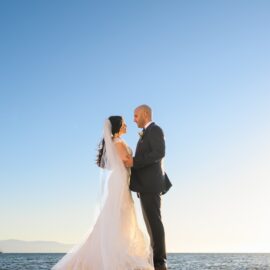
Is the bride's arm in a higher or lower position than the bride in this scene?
higher

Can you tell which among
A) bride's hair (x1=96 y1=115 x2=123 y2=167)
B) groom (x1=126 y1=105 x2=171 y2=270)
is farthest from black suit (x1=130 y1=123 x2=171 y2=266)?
bride's hair (x1=96 y1=115 x2=123 y2=167)

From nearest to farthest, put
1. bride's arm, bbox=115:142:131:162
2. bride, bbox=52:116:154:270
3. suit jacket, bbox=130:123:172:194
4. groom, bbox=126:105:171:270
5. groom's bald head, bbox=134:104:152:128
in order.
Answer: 1. bride, bbox=52:116:154:270
2. groom, bbox=126:105:171:270
3. suit jacket, bbox=130:123:172:194
4. bride's arm, bbox=115:142:131:162
5. groom's bald head, bbox=134:104:152:128

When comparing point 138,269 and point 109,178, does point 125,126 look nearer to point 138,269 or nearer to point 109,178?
point 109,178

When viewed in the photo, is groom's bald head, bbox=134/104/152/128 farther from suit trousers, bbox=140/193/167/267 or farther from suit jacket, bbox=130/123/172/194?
suit trousers, bbox=140/193/167/267

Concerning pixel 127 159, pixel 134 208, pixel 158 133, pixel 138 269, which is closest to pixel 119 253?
pixel 138 269

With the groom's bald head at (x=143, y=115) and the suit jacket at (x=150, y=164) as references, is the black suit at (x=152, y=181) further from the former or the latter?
the groom's bald head at (x=143, y=115)

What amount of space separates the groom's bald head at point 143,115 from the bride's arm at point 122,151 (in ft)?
1.66

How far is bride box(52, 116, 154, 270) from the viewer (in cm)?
745

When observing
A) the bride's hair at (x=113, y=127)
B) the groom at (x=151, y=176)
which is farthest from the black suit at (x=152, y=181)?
the bride's hair at (x=113, y=127)

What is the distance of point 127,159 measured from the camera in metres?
8.04

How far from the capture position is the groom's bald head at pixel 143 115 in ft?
27.0

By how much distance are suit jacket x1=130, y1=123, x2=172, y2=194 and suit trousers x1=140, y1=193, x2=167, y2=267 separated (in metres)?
0.15

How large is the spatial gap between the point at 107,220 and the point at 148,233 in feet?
2.43

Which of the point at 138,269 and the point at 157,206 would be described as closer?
the point at 138,269
